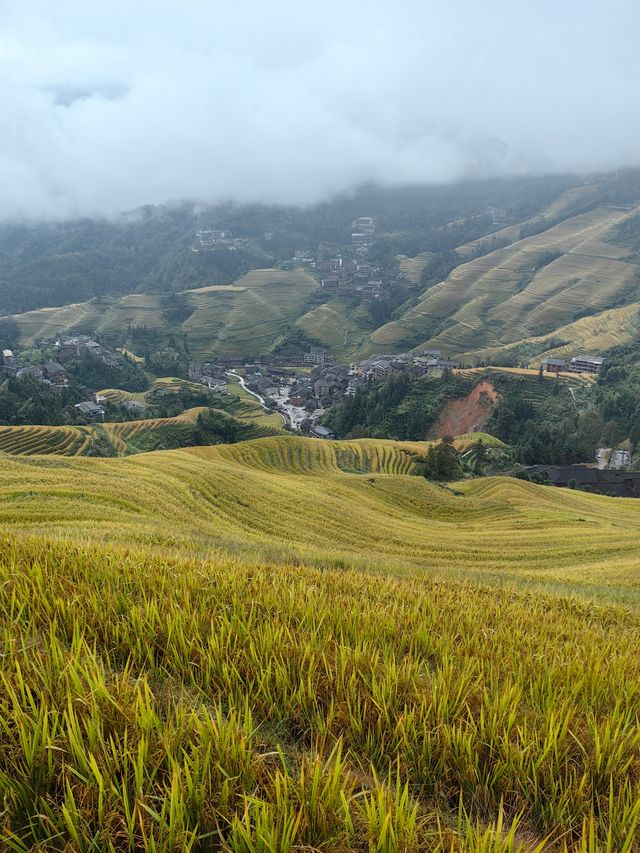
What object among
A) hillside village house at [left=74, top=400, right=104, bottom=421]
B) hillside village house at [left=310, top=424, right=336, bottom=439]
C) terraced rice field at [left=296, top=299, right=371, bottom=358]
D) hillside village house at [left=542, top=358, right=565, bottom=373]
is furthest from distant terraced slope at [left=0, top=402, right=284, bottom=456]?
terraced rice field at [left=296, top=299, right=371, bottom=358]

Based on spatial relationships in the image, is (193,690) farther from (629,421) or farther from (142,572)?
(629,421)

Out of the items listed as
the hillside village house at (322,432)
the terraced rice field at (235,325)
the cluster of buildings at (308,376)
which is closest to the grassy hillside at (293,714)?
the hillside village house at (322,432)

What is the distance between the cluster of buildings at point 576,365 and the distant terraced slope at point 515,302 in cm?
3886

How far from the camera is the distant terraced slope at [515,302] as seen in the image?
15138 cm

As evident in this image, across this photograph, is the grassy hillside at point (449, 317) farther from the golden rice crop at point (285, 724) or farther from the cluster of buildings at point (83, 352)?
the golden rice crop at point (285, 724)

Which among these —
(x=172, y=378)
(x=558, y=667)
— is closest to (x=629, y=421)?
(x=558, y=667)

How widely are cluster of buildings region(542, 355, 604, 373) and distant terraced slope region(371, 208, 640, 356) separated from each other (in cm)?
3886

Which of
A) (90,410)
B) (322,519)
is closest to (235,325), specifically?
(90,410)

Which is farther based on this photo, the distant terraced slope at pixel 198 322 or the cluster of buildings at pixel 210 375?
the distant terraced slope at pixel 198 322

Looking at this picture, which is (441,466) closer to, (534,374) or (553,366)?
(534,374)

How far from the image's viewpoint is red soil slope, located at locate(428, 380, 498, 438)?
3472 inches

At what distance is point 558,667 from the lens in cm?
323

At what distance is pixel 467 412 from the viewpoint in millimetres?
90562

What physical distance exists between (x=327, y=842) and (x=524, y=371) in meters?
109
